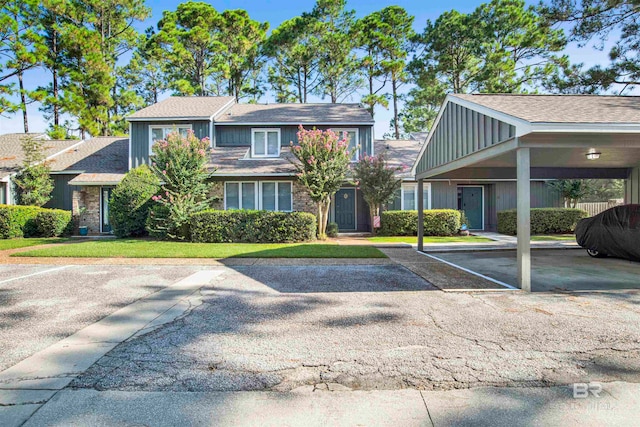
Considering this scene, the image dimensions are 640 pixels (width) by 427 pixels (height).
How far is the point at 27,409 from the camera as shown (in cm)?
247

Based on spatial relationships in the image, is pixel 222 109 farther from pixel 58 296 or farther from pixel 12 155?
pixel 58 296

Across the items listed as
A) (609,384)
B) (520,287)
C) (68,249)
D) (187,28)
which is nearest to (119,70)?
(187,28)

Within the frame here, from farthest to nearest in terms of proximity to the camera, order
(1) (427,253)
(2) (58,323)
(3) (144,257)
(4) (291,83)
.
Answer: (4) (291,83) → (1) (427,253) → (3) (144,257) → (2) (58,323)

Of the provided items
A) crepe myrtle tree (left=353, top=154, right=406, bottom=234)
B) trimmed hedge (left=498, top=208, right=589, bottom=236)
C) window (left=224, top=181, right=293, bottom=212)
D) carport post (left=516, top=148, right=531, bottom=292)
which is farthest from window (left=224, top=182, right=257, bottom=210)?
carport post (left=516, top=148, right=531, bottom=292)

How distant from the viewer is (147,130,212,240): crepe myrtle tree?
12406 millimetres

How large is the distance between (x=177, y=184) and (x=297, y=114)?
Result: 26.8ft

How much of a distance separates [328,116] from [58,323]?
15.6m

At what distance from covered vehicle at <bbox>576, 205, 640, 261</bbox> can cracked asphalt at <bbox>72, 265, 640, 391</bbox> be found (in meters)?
3.86

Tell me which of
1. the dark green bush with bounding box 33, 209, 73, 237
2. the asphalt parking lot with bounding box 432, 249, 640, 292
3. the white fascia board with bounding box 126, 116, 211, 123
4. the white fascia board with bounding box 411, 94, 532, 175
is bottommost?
the asphalt parking lot with bounding box 432, 249, 640, 292

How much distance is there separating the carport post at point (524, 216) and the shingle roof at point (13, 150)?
19.6m

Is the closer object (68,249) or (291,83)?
(68,249)

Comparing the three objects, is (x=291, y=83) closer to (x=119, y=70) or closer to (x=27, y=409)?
(x=119, y=70)

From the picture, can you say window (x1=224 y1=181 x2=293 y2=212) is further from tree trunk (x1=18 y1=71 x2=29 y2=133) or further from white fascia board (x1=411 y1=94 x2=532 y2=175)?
tree trunk (x1=18 y1=71 x2=29 y2=133)

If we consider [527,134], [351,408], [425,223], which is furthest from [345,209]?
[351,408]
